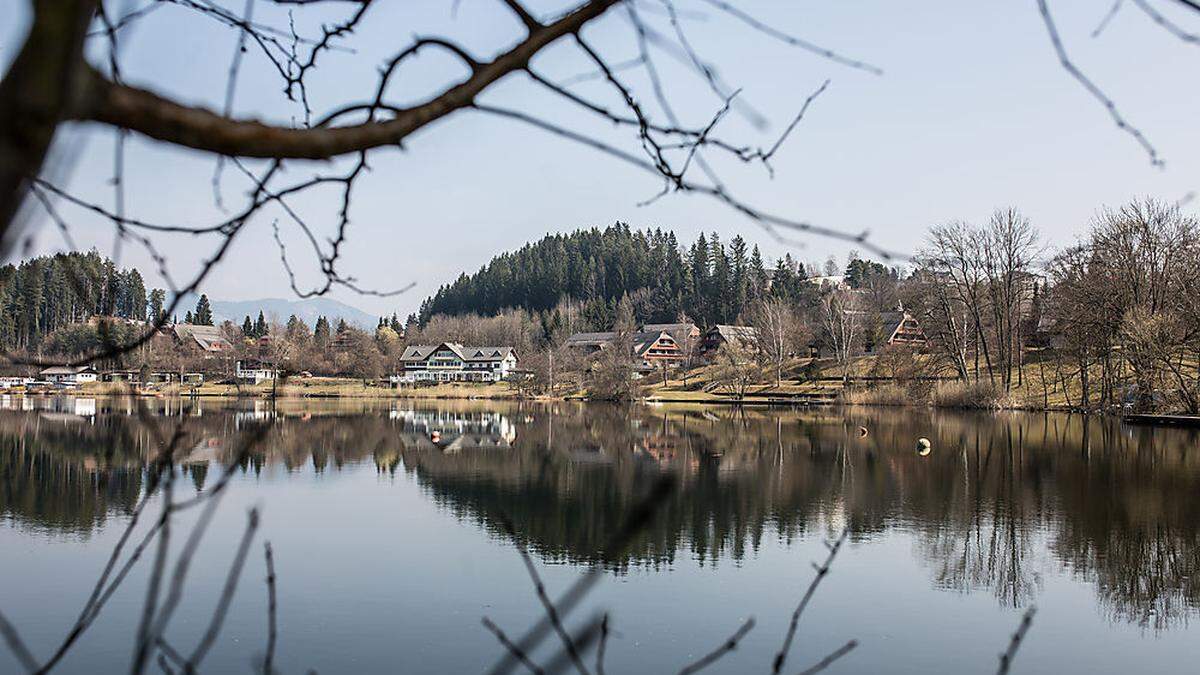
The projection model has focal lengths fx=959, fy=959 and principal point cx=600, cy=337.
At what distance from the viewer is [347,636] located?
1073 centimetres

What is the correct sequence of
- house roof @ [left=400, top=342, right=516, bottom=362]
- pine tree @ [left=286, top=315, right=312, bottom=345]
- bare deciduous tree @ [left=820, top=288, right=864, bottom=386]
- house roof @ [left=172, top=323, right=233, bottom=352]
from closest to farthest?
1. bare deciduous tree @ [left=820, top=288, right=864, bottom=386]
2. pine tree @ [left=286, top=315, right=312, bottom=345]
3. house roof @ [left=172, top=323, right=233, bottom=352]
4. house roof @ [left=400, top=342, right=516, bottom=362]

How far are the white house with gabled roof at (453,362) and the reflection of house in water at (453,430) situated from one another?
4046 centimetres

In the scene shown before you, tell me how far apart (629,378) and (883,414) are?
66.5ft

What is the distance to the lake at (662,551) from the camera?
33.6ft

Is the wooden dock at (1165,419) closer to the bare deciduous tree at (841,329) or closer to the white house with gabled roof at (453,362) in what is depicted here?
the bare deciduous tree at (841,329)

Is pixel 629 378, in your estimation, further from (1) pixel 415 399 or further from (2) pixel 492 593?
(2) pixel 492 593

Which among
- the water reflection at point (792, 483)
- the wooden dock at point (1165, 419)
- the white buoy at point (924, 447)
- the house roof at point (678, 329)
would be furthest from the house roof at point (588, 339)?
the white buoy at point (924, 447)

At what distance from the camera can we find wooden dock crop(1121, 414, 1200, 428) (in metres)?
30.5

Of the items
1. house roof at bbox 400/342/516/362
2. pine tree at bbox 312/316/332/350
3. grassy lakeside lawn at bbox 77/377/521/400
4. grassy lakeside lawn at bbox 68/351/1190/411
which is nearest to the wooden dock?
grassy lakeside lawn at bbox 68/351/1190/411

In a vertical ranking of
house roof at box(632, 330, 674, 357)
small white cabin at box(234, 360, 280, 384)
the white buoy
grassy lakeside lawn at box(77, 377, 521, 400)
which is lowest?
the white buoy

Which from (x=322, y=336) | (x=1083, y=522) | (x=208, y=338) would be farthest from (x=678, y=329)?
(x=1083, y=522)

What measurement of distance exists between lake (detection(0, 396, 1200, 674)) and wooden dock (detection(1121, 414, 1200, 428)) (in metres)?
1.31

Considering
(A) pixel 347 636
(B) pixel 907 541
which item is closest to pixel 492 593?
(A) pixel 347 636

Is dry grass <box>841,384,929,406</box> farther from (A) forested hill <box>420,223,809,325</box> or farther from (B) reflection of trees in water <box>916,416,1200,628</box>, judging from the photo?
(A) forested hill <box>420,223,809,325</box>
